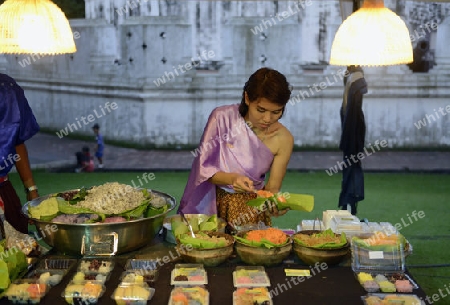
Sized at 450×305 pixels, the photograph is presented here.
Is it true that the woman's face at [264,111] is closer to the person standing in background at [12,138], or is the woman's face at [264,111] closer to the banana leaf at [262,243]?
the banana leaf at [262,243]

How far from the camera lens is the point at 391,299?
8.50ft

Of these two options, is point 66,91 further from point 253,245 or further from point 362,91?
point 253,245

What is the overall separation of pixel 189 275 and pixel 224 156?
3.55ft

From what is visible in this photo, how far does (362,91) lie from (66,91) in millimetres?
9550

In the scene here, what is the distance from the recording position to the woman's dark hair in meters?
3.25

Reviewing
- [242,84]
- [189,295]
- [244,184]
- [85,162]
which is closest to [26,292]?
[189,295]

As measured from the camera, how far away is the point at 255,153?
146 inches

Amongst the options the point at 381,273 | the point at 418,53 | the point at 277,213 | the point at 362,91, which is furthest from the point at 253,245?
the point at 418,53

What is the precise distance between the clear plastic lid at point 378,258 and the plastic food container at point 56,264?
1467 millimetres

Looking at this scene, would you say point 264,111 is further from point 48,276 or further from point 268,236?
point 48,276

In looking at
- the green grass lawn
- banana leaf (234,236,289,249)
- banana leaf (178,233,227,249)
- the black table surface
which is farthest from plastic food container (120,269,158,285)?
the green grass lawn

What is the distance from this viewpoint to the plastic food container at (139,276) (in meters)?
2.77

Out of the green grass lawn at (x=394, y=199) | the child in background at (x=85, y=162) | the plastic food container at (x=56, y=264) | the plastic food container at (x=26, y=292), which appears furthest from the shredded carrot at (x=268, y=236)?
A: the child in background at (x=85, y=162)

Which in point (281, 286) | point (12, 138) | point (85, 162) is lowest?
point (85, 162)
